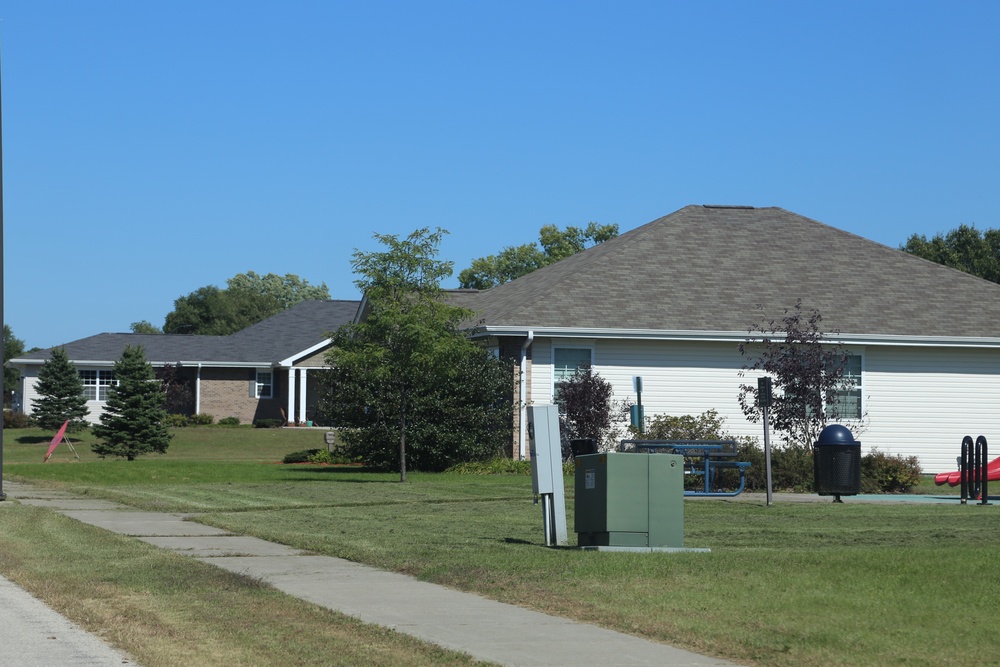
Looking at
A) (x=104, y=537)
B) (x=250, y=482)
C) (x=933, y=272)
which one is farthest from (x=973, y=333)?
(x=104, y=537)

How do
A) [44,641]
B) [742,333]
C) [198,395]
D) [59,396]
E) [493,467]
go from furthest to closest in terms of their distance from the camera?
[198,395] < [59,396] < [742,333] < [493,467] < [44,641]

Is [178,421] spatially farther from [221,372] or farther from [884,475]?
[884,475]

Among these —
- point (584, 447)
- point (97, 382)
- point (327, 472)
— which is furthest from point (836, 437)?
point (97, 382)

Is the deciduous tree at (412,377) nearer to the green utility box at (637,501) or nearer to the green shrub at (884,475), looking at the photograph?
the green shrub at (884,475)

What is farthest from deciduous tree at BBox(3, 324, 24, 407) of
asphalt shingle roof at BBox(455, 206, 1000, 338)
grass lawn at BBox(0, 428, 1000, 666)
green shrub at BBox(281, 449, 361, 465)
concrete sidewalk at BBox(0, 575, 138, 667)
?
concrete sidewalk at BBox(0, 575, 138, 667)

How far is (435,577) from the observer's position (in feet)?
38.4

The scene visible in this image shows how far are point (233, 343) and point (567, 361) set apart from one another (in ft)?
108

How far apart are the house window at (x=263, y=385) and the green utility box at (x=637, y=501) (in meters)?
47.5

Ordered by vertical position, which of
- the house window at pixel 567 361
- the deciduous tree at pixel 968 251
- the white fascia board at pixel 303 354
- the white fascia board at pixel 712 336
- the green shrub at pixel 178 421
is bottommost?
the green shrub at pixel 178 421

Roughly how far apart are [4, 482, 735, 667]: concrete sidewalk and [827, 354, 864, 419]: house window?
20.7m

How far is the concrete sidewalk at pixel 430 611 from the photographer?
816 cm

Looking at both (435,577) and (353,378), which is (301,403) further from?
(435,577)

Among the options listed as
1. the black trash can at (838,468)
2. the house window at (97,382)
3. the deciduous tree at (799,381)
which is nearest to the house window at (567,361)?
the deciduous tree at (799,381)

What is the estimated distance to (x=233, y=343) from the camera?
204 ft
